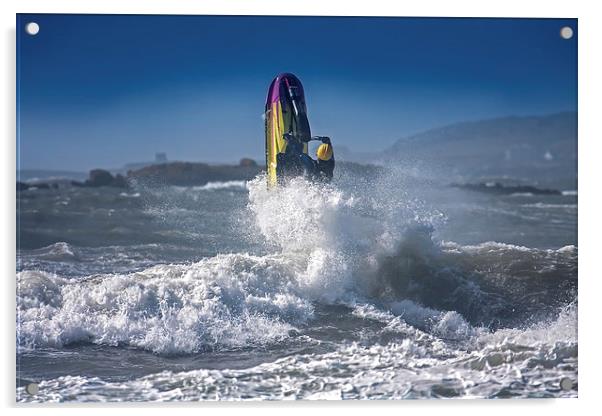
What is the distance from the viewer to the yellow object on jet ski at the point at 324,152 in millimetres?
4238

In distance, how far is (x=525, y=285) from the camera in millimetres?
4371

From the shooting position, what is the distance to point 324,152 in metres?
4.24

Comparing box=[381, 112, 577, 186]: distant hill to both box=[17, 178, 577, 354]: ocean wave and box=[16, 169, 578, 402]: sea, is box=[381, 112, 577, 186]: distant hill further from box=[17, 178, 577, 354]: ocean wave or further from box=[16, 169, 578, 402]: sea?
box=[17, 178, 577, 354]: ocean wave

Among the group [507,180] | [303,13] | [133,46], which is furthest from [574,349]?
[133,46]

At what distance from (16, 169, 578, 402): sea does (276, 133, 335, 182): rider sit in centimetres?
6

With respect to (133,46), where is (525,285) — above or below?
below

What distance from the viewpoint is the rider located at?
4.25m

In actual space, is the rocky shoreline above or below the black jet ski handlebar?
below

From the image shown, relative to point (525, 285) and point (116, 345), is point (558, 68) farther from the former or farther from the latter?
point (116, 345)

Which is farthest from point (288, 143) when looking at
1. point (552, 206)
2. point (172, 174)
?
point (552, 206)

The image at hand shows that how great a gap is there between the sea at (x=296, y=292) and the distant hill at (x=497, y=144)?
0.14 metres

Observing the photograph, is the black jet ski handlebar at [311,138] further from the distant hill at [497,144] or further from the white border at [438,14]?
the white border at [438,14]

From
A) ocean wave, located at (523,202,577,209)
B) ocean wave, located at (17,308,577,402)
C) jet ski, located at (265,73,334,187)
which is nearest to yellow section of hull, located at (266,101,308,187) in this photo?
jet ski, located at (265,73,334,187)

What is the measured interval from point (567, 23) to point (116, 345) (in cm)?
280
